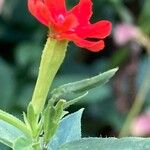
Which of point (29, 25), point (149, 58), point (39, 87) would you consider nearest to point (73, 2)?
point (29, 25)

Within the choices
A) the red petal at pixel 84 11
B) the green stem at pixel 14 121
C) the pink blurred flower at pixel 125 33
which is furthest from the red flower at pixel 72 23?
the pink blurred flower at pixel 125 33

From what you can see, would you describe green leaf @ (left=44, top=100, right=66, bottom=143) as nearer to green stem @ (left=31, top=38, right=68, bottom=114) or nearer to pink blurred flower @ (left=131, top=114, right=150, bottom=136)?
green stem @ (left=31, top=38, right=68, bottom=114)

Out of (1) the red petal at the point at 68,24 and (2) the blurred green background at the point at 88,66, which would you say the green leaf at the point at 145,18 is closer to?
(2) the blurred green background at the point at 88,66

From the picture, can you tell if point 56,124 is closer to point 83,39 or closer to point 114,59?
point 83,39

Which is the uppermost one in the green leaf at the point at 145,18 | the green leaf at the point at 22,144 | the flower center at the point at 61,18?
the green leaf at the point at 145,18

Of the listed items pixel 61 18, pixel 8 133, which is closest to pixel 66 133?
pixel 8 133

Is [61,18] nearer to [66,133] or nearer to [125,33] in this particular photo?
[66,133]
